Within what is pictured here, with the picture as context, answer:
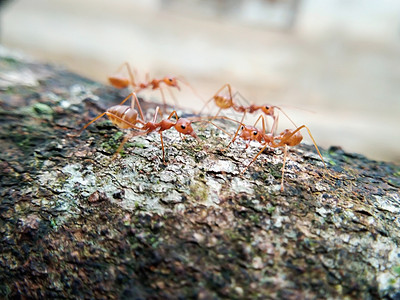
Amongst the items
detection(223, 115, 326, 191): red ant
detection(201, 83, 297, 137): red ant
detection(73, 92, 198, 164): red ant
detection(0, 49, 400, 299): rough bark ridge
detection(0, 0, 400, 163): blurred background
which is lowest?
detection(0, 49, 400, 299): rough bark ridge

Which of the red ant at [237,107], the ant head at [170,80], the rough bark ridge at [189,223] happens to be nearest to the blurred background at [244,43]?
the ant head at [170,80]

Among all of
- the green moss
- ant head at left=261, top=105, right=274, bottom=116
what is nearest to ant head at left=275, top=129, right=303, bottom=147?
ant head at left=261, top=105, right=274, bottom=116

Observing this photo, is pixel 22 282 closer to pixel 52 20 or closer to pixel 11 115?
pixel 11 115

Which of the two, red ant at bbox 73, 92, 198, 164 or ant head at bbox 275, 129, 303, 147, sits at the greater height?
ant head at bbox 275, 129, 303, 147

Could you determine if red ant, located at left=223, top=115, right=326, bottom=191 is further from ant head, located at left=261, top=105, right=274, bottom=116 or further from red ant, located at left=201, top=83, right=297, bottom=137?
ant head, located at left=261, top=105, right=274, bottom=116

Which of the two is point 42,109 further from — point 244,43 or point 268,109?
point 244,43

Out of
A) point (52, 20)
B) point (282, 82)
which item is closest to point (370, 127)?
point (282, 82)
